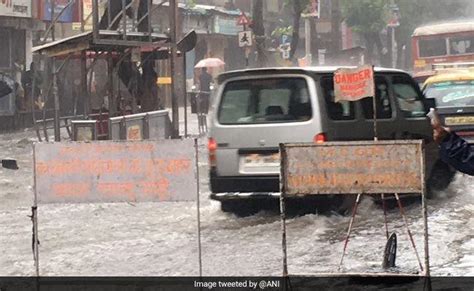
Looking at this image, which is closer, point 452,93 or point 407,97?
point 407,97

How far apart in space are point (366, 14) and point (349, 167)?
155 feet

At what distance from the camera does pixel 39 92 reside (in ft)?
105

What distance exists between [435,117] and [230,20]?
144ft

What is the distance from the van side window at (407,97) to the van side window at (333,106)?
947 mm

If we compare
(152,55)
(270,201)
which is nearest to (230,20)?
(152,55)

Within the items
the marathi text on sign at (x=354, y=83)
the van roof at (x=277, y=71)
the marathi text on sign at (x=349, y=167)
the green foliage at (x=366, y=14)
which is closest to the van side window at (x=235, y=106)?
the van roof at (x=277, y=71)

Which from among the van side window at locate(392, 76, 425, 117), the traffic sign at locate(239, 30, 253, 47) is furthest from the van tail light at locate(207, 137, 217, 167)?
the traffic sign at locate(239, 30, 253, 47)

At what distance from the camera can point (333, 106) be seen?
11188mm

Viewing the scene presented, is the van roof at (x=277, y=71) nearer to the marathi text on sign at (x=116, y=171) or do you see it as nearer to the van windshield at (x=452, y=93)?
the marathi text on sign at (x=116, y=171)

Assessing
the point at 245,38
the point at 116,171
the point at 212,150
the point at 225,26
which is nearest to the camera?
the point at 116,171

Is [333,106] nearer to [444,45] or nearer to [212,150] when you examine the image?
[212,150]

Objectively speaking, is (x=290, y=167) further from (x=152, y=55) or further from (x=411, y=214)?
(x=152, y=55)

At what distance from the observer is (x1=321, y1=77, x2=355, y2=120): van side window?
439 inches

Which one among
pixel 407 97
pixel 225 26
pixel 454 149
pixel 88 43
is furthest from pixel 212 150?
pixel 225 26
